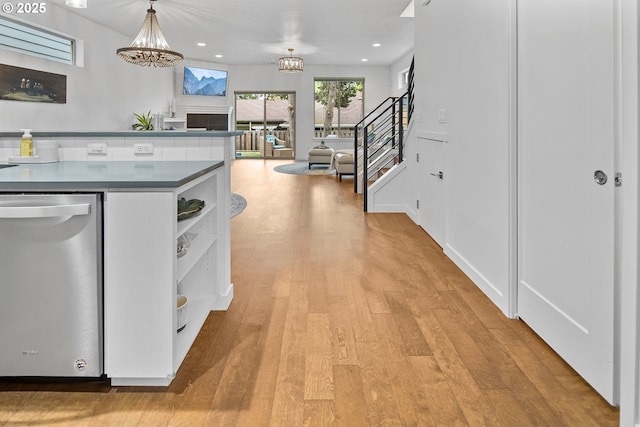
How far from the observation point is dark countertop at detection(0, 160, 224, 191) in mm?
1872

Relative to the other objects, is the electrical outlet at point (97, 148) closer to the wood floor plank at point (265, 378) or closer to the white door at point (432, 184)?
the wood floor plank at point (265, 378)

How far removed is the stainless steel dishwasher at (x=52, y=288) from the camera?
1.89 m

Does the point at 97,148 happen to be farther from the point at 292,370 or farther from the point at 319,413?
the point at 319,413

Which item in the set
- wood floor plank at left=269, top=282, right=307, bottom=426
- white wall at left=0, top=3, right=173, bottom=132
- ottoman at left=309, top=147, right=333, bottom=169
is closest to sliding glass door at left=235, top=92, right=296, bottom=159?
ottoman at left=309, top=147, right=333, bottom=169

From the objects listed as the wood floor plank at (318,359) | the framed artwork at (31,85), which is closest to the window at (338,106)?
the framed artwork at (31,85)

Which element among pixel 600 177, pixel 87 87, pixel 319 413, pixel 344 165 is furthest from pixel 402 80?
pixel 319 413

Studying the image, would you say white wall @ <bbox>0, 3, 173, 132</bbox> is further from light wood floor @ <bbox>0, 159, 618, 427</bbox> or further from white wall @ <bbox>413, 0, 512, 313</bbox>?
white wall @ <bbox>413, 0, 512, 313</bbox>

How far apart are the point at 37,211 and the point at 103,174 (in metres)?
0.36

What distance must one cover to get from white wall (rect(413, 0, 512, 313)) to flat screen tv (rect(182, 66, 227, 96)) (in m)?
10.3

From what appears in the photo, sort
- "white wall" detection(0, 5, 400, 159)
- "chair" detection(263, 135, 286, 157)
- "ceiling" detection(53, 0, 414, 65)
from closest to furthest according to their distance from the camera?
1. "white wall" detection(0, 5, 400, 159)
2. "ceiling" detection(53, 0, 414, 65)
3. "chair" detection(263, 135, 286, 157)

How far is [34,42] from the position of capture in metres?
7.28

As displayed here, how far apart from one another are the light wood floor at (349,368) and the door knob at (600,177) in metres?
0.81

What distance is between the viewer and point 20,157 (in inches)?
102

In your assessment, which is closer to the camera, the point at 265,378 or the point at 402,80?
the point at 265,378
